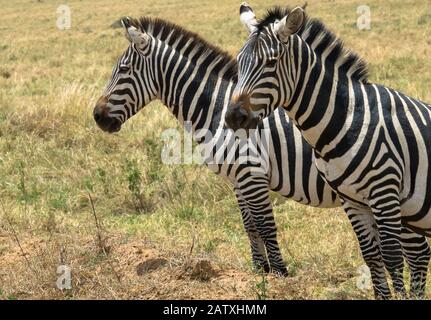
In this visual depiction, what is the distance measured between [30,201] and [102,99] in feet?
8.66

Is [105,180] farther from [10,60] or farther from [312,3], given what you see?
[312,3]

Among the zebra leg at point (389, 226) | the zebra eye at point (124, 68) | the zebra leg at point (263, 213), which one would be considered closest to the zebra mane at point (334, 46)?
the zebra leg at point (389, 226)

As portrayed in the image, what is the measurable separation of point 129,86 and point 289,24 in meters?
2.23

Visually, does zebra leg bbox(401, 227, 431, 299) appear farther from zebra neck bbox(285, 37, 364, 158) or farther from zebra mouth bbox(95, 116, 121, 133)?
zebra mouth bbox(95, 116, 121, 133)

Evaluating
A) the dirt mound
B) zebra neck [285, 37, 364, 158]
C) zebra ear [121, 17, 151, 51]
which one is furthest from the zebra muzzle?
zebra ear [121, 17, 151, 51]

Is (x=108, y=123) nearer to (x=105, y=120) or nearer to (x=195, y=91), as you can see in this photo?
(x=105, y=120)

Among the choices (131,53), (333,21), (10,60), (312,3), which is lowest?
(131,53)

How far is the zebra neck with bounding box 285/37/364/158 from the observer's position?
4.87 m

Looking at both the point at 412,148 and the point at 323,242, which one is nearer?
the point at 412,148

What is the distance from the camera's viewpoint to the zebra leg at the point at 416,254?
5.40 m

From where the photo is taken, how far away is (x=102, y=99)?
6.61 m

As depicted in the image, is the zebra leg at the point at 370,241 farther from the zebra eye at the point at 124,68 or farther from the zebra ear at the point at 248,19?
the zebra eye at the point at 124,68

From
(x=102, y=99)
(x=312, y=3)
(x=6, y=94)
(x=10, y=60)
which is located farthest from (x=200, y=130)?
(x=312, y=3)

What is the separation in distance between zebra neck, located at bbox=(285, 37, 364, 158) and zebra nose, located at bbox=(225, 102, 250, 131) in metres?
0.43
